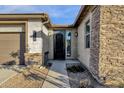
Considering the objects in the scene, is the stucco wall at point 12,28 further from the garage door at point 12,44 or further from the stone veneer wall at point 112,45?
the stone veneer wall at point 112,45

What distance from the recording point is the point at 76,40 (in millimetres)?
18016

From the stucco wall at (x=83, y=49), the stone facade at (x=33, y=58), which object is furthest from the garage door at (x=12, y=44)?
the stucco wall at (x=83, y=49)

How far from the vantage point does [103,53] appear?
7.30m

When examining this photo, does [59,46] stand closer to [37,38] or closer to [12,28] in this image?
[37,38]

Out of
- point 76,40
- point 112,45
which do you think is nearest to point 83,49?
point 76,40

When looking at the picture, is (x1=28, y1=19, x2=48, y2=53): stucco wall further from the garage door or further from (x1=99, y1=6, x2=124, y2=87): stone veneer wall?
(x1=99, y1=6, x2=124, y2=87): stone veneer wall

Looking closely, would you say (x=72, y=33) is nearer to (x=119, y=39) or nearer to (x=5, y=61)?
(x=5, y=61)

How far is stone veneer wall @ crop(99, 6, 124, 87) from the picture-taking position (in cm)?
716

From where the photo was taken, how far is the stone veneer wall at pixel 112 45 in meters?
7.16

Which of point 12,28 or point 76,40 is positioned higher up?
point 12,28

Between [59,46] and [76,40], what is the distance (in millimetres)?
1577

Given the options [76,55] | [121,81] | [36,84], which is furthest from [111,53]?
[76,55]

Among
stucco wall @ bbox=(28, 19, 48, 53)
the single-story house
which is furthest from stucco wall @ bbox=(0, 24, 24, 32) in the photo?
stucco wall @ bbox=(28, 19, 48, 53)

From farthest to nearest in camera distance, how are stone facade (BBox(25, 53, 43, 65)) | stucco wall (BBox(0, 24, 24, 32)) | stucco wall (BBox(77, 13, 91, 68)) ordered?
stucco wall (BBox(0, 24, 24, 32)), stone facade (BBox(25, 53, 43, 65)), stucco wall (BBox(77, 13, 91, 68))
